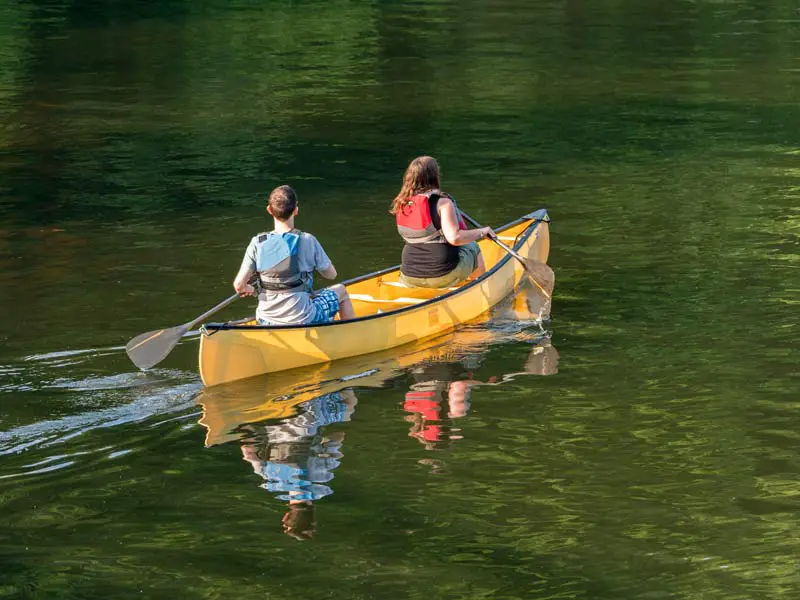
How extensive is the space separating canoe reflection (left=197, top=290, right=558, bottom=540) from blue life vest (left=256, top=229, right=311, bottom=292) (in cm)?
78

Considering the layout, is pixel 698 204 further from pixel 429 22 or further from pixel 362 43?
pixel 429 22

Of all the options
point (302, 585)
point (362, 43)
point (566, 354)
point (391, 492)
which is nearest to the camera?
point (302, 585)

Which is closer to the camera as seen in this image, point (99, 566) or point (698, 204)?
point (99, 566)

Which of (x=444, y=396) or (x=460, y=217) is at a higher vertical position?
(x=460, y=217)

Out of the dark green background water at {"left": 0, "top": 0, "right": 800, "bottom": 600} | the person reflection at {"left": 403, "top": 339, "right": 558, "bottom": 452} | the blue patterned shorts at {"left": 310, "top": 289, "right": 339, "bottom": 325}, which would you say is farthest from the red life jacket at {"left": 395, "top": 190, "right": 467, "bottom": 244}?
the person reflection at {"left": 403, "top": 339, "right": 558, "bottom": 452}

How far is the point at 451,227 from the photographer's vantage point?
1398cm

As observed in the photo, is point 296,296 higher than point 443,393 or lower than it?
Answer: higher

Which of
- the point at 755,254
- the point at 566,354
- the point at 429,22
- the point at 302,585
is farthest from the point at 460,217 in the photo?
the point at 429,22

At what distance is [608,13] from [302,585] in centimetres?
3191

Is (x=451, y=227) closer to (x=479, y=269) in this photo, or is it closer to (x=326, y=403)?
(x=479, y=269)

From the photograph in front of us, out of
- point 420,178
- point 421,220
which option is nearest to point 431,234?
point 421,220

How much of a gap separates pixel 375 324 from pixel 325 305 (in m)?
0.48

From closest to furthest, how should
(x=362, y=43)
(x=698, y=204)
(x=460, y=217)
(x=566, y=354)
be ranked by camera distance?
1. (x=566, y=354)
2. (x=460, y=217)
3. (x=698, y=204)
4. (x=362, y=43)

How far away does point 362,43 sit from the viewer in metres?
34.3
